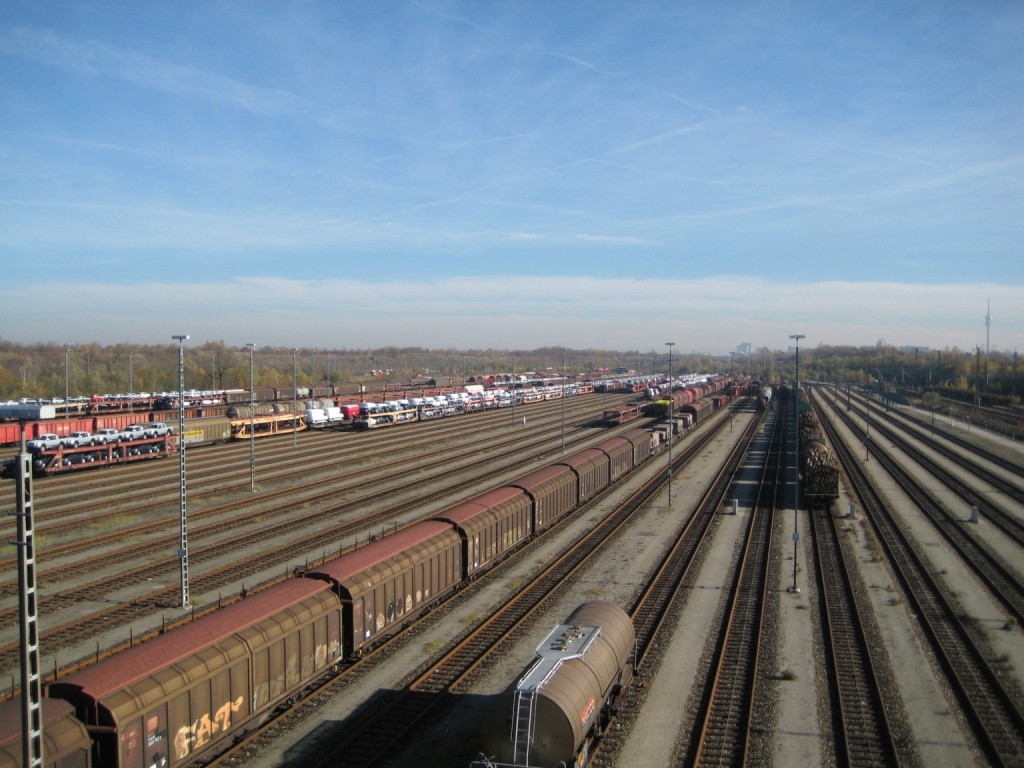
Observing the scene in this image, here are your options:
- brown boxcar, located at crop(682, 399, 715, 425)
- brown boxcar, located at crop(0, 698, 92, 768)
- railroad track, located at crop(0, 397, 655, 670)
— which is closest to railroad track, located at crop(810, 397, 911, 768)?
brown boxcar, located at crop(0, 698, 92, 768)

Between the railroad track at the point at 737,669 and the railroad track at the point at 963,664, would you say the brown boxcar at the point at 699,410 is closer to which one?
the railroad track at the point at 963,664

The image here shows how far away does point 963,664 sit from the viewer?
2194cm

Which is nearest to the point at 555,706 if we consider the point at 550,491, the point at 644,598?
the point at 644,598

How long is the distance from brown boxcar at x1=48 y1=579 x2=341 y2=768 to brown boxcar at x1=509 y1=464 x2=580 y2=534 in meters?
17.2

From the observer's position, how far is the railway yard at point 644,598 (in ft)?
57.3

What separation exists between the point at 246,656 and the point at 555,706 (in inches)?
275

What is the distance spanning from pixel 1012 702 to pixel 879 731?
15.3ft

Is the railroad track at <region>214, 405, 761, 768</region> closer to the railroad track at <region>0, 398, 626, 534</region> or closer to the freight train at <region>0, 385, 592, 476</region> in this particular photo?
the freight train at <region>0, 385, 592, 476</region>

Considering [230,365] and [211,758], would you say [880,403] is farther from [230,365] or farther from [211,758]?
[211,758]

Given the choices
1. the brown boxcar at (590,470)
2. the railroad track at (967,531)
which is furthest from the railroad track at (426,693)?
the railroad track at (967,531)

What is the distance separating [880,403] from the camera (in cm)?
14812

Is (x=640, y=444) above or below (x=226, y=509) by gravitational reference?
above

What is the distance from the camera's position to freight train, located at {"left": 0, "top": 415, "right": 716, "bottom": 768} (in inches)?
496

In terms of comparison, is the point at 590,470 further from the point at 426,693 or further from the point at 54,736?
the point at 54,736
